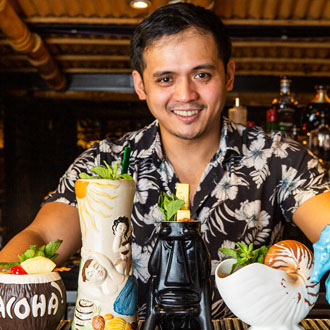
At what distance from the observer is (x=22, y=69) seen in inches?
206

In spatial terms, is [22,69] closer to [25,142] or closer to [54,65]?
[54,65]

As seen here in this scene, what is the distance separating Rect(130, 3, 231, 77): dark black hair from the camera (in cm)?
162

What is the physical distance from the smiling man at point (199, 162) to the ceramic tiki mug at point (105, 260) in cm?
63

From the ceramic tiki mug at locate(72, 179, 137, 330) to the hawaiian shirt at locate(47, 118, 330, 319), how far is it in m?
0.78

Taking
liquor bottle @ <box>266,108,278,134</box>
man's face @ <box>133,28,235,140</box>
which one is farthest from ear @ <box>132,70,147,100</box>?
liquor bottle @ <box>266,108,278,134</box>

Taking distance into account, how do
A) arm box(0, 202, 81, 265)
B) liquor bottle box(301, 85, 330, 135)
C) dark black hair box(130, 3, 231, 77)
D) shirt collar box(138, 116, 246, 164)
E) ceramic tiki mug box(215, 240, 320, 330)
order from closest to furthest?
ceramic tiki mug box(215, 240, 320, 330)
arm box(0, 202, 81, 265)
dark black hair box(130, 3, 231, 77)
shirt collar box(138, 116, 246, 164)
liquor bottle box(301, 85, 330, 135)

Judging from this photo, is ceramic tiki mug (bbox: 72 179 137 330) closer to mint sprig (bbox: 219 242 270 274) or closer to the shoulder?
mint sprig (bbox: 219 242 270 274)

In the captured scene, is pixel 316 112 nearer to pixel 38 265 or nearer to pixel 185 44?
pixel 185 44

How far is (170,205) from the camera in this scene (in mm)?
913

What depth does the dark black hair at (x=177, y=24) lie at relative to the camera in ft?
5.31

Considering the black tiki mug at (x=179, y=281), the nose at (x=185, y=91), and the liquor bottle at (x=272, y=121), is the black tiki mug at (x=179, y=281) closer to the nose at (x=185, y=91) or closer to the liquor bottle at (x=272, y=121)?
the nose at (x=185, y=91)

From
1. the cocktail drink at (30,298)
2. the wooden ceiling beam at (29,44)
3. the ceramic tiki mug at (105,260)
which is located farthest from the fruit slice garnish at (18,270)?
the wooden ceiling beam at (29,44)

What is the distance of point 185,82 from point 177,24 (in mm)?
202

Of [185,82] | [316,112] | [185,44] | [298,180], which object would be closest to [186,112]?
[185,82]
